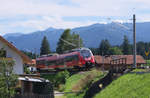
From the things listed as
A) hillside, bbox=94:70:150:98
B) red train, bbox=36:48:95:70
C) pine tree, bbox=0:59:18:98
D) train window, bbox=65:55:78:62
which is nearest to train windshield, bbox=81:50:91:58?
red train, bbox=36:48:95:70

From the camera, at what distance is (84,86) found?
98.3ft

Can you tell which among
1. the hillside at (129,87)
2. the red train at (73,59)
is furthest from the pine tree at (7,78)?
the red train at (73,59)

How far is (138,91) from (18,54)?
17627 mm

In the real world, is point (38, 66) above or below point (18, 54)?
below

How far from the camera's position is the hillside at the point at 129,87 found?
18812 millimetres

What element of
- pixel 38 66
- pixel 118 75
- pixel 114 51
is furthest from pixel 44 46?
pixel 118 75

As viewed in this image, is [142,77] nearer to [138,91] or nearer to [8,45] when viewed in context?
[138,91]

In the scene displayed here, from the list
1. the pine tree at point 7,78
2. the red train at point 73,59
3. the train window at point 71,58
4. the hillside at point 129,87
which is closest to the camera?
the hillside at point 129,87

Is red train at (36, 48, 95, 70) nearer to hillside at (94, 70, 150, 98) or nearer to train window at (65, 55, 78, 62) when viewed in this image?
train window at (65, 55, 78, 62)

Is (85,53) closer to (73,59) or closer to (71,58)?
(73,59)

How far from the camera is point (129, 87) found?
21.1m

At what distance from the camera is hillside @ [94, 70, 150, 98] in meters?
18.8

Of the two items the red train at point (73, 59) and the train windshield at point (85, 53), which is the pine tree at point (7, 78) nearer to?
the red train at point (73, 59)

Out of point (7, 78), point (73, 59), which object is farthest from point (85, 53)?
point (7, 78)
